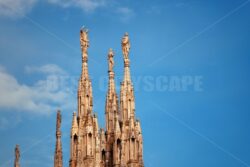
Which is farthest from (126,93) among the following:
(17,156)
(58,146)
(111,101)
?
(17,156)

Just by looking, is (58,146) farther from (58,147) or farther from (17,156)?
(17,156)

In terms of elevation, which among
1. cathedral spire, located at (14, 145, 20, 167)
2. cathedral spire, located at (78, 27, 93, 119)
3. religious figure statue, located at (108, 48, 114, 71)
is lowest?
cathedral spire, located at (14, 145, 20, 167)

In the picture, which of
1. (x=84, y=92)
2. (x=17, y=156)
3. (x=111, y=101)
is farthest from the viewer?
(x=111, y=101)

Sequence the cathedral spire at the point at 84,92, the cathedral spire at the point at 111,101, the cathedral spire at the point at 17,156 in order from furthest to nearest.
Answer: the cathedral spire at the point at 111,101 < the cathedral spire at the point at 84,92 < the cathedral spire at the point at 17,156

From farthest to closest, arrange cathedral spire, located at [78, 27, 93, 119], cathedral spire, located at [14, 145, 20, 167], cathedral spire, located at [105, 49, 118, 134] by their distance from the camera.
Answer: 1. cathedral spire, located at [105, 49, 118, 134]
2. cathedral spire, located at [78, 27, 93, 119]
3. cathedral spire, located at [14, 145, 20, 167]

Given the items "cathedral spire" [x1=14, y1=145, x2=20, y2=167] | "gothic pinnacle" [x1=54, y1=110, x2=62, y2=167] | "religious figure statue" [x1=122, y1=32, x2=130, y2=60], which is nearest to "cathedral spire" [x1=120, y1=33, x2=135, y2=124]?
"religious figure statue" [x1=122, y1=32, x2=130, y2=60]

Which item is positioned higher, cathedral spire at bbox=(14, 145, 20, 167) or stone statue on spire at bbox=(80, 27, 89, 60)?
stone statue on spire at bbox=(80, 27, 89, 60)

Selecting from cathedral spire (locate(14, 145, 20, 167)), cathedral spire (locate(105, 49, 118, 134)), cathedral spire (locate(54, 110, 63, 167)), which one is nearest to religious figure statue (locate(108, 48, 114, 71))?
cathedral spire (locate(105, 49, 118, 134))

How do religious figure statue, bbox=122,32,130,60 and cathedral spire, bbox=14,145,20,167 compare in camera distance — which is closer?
cathedral spire, bbox=14,145,20,167

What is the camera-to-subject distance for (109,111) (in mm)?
74188

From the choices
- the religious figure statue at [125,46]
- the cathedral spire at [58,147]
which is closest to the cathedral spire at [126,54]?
the religious figure statue at [125,46]

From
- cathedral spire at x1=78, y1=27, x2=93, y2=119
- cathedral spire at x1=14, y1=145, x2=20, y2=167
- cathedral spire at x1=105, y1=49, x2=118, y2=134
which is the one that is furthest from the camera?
cathedral spire at x1=105, y1=49, x2=118, y2=134

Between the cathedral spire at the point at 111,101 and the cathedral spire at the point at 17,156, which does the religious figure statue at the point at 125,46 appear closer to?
the cathedral spire at the point at 111,101

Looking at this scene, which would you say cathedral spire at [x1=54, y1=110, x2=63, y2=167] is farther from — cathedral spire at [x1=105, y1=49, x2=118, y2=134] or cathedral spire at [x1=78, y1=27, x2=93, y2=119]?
cathedral spire at [x1=105, y1=49, x2=118, y2=134]
